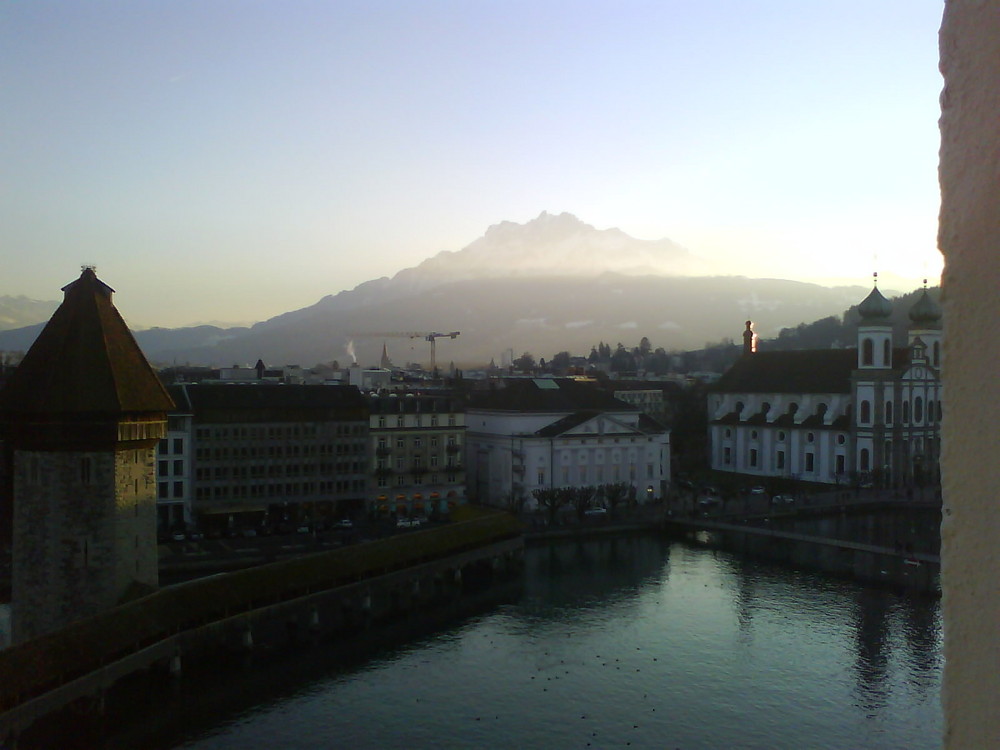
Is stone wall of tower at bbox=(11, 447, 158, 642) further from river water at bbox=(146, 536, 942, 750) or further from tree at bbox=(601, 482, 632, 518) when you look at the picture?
tree at bbox=(601, 482, 632, 518)

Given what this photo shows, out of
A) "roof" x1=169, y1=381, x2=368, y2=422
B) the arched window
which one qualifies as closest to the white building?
"roof" x1=169, y1=381, x2=368, y2=422

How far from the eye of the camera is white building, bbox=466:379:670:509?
37562mm

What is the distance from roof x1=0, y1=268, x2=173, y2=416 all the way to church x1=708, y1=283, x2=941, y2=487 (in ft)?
112

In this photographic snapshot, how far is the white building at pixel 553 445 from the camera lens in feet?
123

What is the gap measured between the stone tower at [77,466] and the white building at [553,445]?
2072 cm

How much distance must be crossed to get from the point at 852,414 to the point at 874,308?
541 cm

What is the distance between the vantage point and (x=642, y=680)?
18641mm

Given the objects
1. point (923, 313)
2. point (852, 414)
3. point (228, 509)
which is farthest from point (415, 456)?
point (923, 313)

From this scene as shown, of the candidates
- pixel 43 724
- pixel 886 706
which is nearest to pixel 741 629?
pixel 886 706

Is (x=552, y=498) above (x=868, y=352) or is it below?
below

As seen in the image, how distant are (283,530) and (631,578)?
11.7 meters

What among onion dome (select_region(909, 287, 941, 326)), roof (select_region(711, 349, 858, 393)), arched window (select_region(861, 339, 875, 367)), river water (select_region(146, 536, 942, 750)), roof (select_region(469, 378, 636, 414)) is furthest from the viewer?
roof (select_region(711, 349, 858, 393))

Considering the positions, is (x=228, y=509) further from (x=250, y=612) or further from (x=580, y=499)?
(x=580, y=499)

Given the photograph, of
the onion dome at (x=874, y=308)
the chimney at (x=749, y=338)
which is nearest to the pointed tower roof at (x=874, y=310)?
the onion dome at (x=874, y=308)
